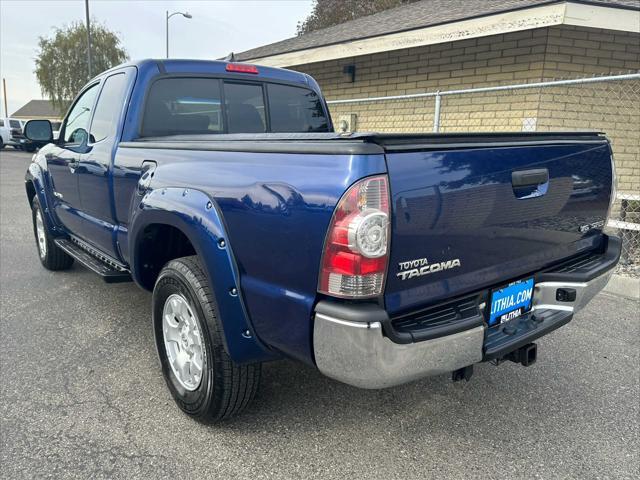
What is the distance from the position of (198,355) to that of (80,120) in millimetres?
2857

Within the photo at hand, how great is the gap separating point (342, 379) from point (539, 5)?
22.2ft

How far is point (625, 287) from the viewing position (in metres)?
5.07

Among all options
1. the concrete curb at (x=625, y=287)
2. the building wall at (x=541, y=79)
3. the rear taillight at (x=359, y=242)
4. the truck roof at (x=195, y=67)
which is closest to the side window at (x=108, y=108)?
the truck roof at (x=195, y=67)

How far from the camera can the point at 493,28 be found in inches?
299

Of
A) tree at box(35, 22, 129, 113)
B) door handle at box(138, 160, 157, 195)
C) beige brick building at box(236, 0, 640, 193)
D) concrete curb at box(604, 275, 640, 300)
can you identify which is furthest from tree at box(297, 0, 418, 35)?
door handle at box(138, 160, 157, 195)

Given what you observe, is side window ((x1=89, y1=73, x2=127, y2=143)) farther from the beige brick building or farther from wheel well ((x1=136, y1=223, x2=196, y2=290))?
the beige brick building

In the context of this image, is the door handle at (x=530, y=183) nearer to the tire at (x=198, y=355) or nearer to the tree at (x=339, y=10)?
the tire at (x=198, y=355)

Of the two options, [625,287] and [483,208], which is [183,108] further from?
[625,287]

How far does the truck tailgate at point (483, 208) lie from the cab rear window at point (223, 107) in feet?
7.19

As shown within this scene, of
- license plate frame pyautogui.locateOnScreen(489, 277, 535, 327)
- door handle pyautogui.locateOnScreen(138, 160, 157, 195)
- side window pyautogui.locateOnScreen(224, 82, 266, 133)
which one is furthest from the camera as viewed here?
side window pyautogui.locateOnScreen(224, 82, 266, 133)

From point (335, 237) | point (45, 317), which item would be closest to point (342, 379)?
point (335, 237)

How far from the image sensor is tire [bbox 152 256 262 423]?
245cm

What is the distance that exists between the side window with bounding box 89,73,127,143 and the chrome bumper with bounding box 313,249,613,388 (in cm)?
244

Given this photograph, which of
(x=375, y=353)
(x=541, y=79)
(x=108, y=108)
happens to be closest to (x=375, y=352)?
(x=375, y=353)
